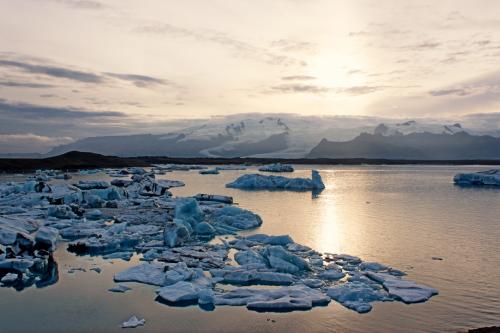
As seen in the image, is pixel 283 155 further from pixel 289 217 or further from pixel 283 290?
pixel 283 290

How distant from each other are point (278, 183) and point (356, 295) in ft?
98.6

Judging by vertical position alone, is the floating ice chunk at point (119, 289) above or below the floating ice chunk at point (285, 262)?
below

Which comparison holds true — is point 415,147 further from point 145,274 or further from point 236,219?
point 145,274

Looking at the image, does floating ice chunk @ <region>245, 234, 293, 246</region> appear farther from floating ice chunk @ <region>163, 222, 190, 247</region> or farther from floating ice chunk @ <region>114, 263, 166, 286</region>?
floating ice chunk @ <region>114, 263, 166, 286</region>

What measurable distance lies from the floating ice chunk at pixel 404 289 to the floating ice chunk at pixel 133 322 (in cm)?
538

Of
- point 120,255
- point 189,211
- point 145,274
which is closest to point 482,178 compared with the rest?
point 189,211

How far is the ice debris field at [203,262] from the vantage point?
9609mm

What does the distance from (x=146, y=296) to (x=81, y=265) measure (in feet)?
12.4

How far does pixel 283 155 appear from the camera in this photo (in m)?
133

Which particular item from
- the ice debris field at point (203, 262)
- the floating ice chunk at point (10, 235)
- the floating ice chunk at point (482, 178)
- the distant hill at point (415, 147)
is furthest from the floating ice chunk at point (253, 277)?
the distant hill at point (415, 147)

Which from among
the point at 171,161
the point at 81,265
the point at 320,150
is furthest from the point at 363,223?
the point at 320,150

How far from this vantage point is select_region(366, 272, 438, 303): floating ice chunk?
964 cm

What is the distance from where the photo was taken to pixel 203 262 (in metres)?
12.4

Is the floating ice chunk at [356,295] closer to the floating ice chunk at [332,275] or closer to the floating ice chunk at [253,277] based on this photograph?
the floating ice chunk at [332,275]
